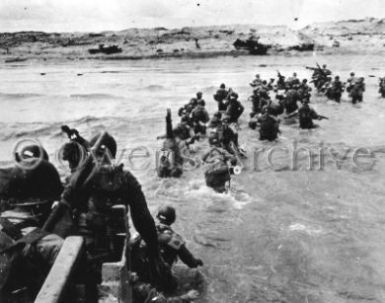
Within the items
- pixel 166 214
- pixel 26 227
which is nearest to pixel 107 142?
pixel 26 227

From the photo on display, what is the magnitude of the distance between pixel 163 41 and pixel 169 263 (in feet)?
198

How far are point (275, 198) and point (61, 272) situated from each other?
7343mm

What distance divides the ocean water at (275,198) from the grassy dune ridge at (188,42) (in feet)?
101

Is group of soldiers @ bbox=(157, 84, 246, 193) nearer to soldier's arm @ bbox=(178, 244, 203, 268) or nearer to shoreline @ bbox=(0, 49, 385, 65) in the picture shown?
soldier's arm @ bbox=(178, 244, 203, 268)

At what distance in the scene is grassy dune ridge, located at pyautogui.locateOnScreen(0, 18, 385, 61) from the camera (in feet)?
176

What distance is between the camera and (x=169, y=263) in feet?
18.7

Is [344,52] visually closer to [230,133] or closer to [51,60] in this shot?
[51,60]

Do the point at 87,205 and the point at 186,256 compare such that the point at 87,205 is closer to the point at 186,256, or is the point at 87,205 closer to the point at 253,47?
the point at 186,256

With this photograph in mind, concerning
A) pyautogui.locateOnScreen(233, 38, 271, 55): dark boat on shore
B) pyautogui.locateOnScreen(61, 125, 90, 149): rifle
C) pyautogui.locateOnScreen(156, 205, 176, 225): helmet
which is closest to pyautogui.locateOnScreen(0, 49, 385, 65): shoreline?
pyautogui.locateOnScreen(233, 38, 271, 55): dark boat on shore

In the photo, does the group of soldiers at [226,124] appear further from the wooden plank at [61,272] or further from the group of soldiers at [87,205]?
the wooden plank at [61,272]

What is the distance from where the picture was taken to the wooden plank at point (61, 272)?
2.66 m

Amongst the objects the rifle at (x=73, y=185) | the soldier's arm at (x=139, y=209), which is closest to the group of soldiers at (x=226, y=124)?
the soldier's arm at (x=139, y=209)

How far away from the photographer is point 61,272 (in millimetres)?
2898

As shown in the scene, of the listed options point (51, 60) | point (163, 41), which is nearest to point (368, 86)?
point (51, 60)
